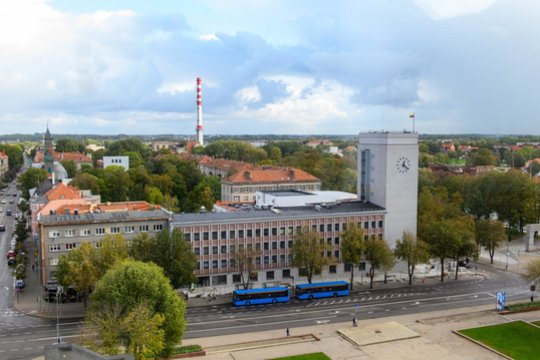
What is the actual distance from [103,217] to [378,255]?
36.1 m

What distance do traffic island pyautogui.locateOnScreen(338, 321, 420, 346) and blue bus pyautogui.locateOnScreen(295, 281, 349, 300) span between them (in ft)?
42.8

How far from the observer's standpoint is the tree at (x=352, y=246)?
7150 centimetres

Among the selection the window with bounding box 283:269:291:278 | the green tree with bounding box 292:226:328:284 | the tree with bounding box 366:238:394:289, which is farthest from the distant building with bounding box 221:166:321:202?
the tree with bounding box 366:238:394:289

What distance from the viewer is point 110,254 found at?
6084 centimetres

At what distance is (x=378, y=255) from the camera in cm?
7075

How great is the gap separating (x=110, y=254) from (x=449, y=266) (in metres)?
50.4

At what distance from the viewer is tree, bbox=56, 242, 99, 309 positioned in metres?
59.2

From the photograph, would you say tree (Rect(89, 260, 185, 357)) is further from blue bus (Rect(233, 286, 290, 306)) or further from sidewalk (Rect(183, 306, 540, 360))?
blue bus (Rect(233, 286, 290, 306))

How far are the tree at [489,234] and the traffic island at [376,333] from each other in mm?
38057

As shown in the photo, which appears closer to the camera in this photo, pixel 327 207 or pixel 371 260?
pixel 371 260

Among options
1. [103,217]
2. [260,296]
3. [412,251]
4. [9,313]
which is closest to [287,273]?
[260,296]

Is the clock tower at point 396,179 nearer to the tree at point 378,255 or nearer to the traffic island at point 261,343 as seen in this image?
the tree at point 378,255

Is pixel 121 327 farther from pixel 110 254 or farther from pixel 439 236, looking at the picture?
pixel 439 236

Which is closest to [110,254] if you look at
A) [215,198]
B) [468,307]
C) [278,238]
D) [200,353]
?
[200,353]
